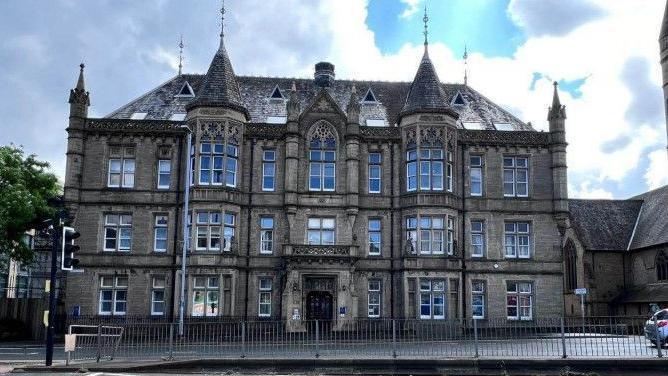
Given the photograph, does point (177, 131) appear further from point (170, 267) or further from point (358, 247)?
point (358, 247)

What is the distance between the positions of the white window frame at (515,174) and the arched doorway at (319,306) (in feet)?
41.6

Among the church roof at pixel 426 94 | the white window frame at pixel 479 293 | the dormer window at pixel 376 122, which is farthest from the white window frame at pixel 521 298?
the dormer window at pixel 376 122

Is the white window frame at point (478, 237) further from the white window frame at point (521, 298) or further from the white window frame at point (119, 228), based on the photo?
the white window frame at point (119, 228)

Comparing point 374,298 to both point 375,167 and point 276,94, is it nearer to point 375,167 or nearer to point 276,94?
point 375,167

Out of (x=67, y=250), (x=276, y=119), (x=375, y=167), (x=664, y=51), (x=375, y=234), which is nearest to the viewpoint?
(x=67, y=250)

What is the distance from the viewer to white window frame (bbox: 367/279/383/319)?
39.8 meters

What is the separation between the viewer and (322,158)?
133 feet

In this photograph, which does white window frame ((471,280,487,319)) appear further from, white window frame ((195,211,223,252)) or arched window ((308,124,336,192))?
white window frame ((195,211,223,252))

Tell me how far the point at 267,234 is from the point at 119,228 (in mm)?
8636

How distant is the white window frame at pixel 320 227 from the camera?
131 feet

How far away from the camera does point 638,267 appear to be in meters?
57.5

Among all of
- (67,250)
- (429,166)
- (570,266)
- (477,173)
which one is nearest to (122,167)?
(429,166)

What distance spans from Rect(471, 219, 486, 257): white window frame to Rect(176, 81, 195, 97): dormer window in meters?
19.8

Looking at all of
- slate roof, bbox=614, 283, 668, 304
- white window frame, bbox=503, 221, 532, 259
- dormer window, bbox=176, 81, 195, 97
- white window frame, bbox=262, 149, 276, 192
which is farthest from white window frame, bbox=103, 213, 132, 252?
slate roof, bbox=614, 283, 668, 304
